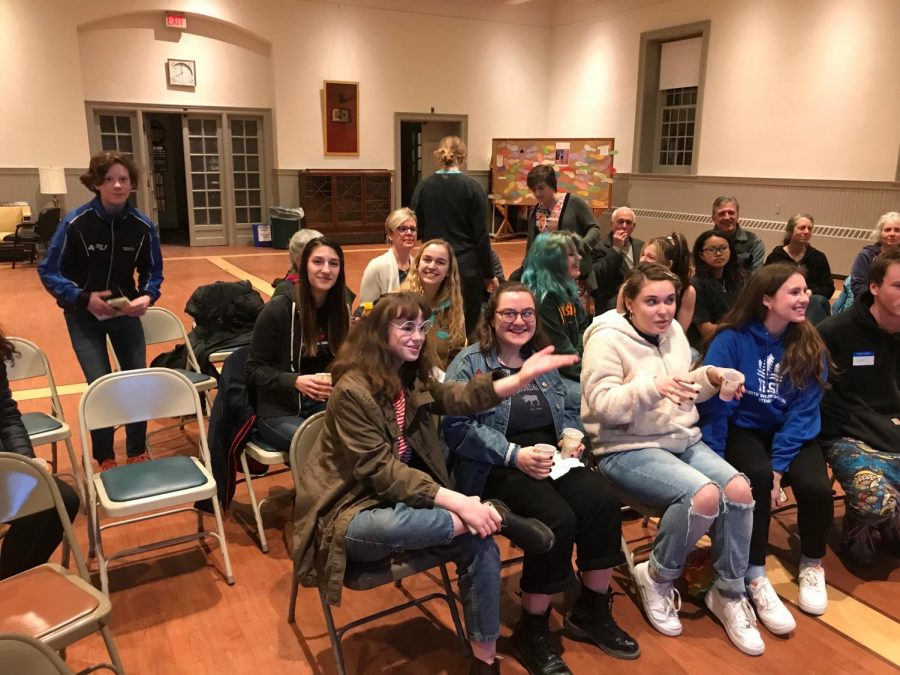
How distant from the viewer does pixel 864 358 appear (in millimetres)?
2863

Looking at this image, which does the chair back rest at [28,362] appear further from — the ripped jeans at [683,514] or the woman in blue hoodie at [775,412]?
the woman in blue hoodie at [775,412]

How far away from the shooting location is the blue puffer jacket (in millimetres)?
2311

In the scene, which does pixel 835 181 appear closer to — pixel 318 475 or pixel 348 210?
pixel 348 210

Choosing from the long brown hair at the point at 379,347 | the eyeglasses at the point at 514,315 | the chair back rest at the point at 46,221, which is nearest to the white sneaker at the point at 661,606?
the eyeglasses at the point at 514,315

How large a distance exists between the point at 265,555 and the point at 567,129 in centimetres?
1248

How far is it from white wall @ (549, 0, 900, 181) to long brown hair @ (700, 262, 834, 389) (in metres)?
7.74

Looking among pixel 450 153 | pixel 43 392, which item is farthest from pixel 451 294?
pixel 43 392

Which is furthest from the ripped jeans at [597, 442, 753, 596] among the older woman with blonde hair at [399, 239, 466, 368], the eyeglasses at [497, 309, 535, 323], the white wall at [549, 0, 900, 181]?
the white wall at [549, 0, 900, 181]

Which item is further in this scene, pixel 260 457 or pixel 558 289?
pixel 558 289

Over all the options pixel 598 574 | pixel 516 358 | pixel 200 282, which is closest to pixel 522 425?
pixel 516 358

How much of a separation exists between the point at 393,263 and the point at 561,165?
364 inches

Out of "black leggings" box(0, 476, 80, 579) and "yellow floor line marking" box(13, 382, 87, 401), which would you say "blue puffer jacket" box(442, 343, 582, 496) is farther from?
"yellow floor line marking" box(13, 382, 87, 401)

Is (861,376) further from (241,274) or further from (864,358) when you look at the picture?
(241,274)

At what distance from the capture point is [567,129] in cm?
1389
